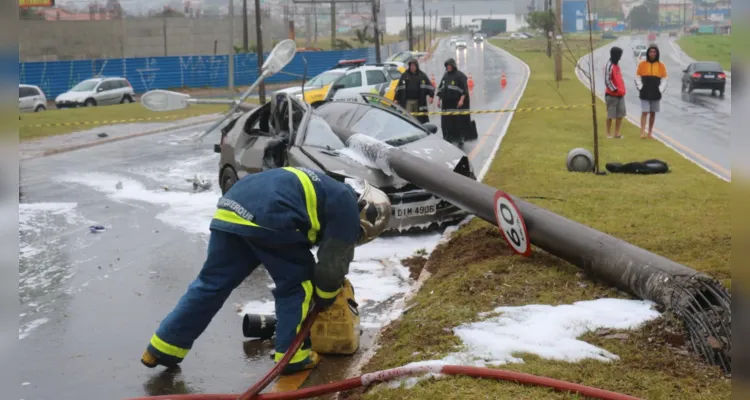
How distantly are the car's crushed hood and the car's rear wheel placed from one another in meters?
1.80

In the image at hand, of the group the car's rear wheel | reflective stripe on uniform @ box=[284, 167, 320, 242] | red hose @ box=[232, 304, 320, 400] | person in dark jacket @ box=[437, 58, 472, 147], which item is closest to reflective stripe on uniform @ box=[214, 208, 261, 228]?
reflective stripe on uniform @ box=[284, 167, 320, 242]

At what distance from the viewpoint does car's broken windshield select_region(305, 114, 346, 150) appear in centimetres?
1091

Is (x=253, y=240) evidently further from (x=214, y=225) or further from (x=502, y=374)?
(x=502, y=374)

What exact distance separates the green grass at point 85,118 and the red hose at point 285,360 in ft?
65.1

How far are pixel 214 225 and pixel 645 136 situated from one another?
571 inches

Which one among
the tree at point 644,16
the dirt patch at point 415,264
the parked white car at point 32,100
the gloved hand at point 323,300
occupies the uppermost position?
the tree at point 644,16

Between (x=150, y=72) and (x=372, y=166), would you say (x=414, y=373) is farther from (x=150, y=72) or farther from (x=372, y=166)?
(x=150, y=72)

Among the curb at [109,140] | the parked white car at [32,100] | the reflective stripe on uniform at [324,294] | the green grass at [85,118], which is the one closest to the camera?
the reflective stripe on uniform at [324,294]

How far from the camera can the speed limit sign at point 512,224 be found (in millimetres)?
7832

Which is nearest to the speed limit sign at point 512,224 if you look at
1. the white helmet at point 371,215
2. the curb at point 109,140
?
the white helmet at point 371,215

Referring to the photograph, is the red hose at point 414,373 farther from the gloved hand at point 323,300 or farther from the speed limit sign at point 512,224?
the speed limit sign at point 512,224

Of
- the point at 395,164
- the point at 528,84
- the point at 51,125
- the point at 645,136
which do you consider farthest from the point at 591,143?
the point at 528,84

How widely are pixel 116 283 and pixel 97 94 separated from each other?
32.8 meters

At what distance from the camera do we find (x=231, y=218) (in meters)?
5.79
